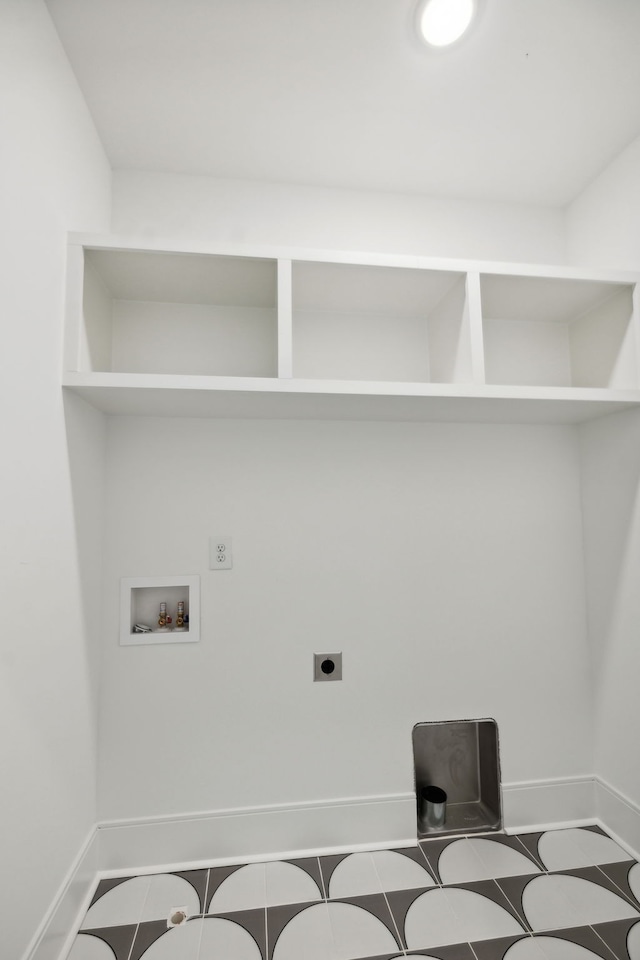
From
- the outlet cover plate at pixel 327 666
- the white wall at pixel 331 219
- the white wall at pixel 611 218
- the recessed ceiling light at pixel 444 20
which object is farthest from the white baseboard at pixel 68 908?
the white wall at pixel 611 218

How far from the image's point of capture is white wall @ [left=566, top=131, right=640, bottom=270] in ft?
5.91

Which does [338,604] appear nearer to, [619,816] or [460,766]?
[460,766]

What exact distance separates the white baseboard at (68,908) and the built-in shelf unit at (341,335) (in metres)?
1.40

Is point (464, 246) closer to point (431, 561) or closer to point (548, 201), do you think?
point (548, 201)

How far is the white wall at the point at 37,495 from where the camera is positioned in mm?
1107

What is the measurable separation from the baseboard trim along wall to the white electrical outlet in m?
0.87

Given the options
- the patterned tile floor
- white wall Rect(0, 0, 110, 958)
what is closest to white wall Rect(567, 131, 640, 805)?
the patterned tile floor

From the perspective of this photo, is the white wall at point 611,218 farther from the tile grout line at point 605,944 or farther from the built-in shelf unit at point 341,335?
the tile grout line at point 605,944

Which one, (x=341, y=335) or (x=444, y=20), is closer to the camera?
(x=444, y=20)

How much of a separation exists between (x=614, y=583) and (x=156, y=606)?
1.72m

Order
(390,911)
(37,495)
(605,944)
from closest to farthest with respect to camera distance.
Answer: (37,495) < (605,944) < (390,911)

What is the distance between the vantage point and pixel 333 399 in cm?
162

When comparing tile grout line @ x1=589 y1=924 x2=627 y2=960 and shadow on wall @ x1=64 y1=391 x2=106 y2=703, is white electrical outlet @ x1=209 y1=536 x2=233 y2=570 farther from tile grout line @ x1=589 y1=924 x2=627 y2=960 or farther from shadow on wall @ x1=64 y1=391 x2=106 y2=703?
tile grout line @ x1=589 y1=924 x2=627 y2=960

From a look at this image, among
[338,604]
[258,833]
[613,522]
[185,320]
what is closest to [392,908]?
[258,833]
